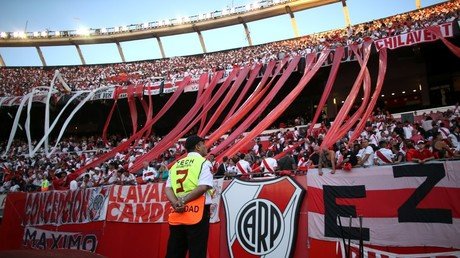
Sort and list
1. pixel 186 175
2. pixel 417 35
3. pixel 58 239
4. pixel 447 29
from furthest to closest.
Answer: pixel 417 35 < pixel 447 29 < pixel 58 239 < pixel 186 175

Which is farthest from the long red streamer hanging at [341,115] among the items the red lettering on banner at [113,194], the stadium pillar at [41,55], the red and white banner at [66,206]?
the stadium pillar at [41,55]


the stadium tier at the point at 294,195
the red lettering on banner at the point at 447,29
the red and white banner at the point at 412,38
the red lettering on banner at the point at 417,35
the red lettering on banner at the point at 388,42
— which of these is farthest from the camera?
the red lettering on banner at the point at 388,42

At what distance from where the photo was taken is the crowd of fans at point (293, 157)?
695 centimetres

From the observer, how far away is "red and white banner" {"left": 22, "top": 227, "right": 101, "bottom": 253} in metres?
7.27

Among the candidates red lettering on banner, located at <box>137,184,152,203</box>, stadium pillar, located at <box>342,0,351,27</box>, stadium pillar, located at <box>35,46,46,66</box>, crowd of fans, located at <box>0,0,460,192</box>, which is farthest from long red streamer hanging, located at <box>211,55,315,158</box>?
stadium pillar, located at <box>35,46,46,66</box>

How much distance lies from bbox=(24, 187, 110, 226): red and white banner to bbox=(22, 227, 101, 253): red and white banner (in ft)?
0.69

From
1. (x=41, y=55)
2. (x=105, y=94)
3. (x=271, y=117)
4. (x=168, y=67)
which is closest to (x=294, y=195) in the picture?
(x=271, y=117)

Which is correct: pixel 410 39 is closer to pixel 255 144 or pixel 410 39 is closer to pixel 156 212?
pixel 255 144

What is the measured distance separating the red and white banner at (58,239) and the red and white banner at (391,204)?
4509 millimetres

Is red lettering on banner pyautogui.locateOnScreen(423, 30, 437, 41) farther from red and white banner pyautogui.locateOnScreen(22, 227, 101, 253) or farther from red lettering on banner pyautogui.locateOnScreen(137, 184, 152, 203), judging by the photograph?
red and white banner pyautogui.locateOnScreen(22, 227, 101, 253)

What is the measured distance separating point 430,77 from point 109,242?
21387 millimetres

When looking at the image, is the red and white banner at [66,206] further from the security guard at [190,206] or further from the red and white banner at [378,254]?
the red and white banner at [378,254]

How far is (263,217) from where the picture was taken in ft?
18.2

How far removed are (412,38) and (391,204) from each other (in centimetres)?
1447
